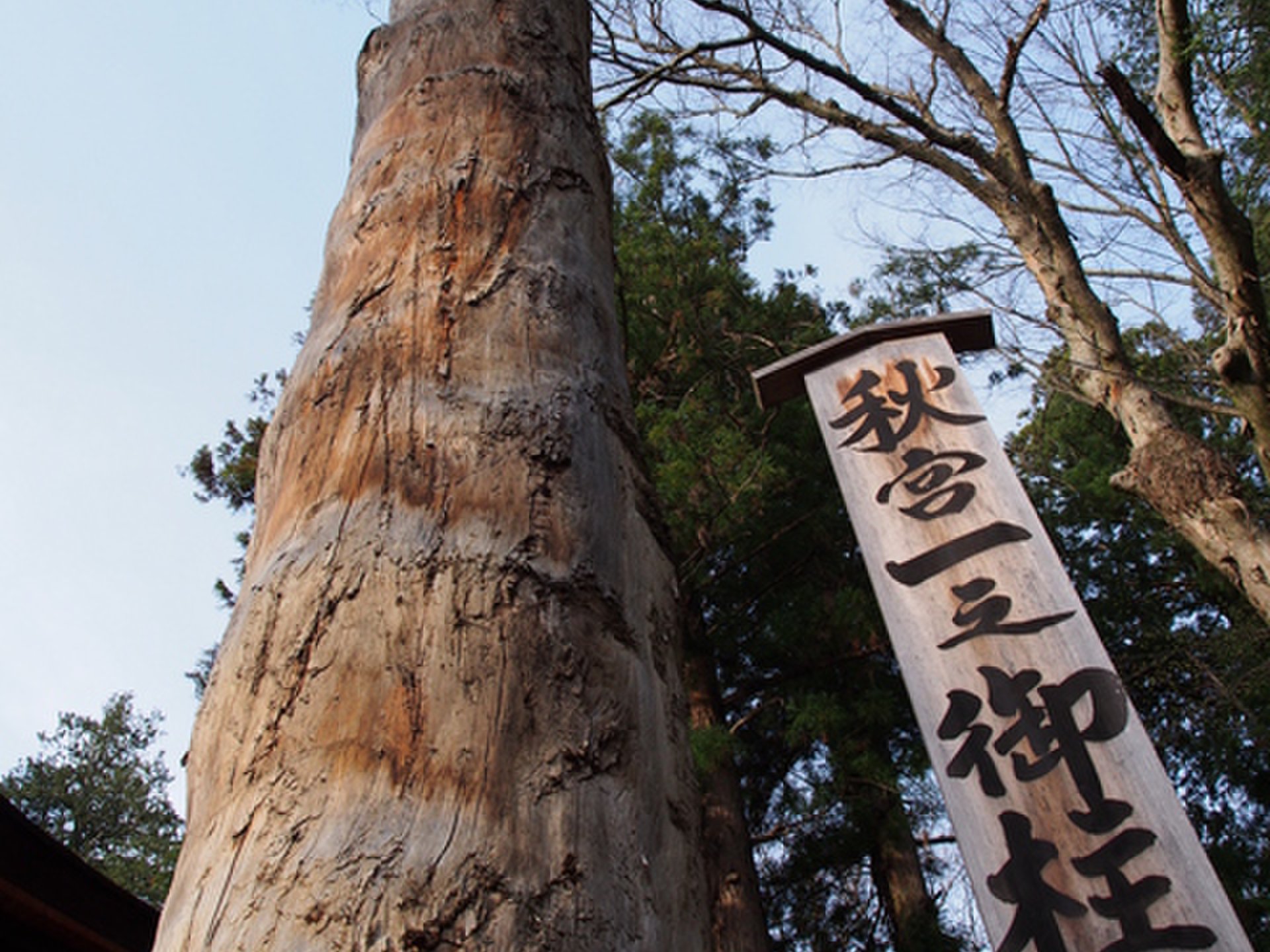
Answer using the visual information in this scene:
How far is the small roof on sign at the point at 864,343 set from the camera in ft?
10.2

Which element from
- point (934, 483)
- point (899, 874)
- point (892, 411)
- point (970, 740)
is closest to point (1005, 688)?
point (970, 740)

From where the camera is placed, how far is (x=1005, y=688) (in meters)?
2.21

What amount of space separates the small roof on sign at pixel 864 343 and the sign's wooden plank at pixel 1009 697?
0.54 ft

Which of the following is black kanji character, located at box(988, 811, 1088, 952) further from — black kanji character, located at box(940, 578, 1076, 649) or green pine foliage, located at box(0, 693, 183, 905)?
green pine foliage, located at box(0, 693, 183, 905)

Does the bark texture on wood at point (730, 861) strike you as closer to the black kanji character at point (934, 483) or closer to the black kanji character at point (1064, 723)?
the black kanji character at point (934, 483)

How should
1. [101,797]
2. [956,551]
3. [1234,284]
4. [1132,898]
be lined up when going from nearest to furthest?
[1132,898] → [956,551] → [1234,284] → [101,797]

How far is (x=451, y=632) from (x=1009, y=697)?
180 cm

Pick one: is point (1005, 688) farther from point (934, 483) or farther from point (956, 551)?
point (934, 483)

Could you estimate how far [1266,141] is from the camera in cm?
501

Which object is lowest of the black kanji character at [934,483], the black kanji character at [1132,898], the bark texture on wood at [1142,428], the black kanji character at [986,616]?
the black kanji character at [1132,898]

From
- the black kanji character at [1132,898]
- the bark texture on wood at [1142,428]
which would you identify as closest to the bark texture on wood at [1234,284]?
the bark texture on wood at [1142,428]

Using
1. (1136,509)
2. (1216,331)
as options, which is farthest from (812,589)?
(1216,331)

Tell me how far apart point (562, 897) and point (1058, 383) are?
18.2 ft

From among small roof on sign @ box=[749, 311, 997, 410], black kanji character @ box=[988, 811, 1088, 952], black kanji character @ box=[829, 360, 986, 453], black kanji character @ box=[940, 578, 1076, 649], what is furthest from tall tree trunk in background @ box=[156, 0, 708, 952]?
small roof on sign @ box=[749, 311, 997, 410]
